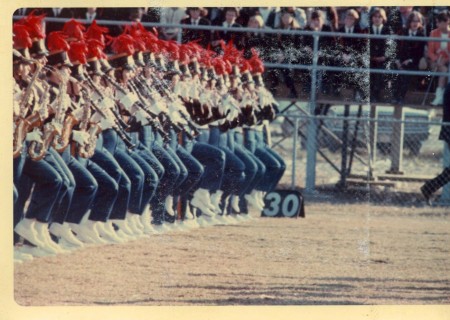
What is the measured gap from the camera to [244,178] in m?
8.38

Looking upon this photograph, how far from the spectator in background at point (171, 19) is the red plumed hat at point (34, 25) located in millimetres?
755

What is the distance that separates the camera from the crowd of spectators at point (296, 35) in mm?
7441

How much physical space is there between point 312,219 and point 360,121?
46.5 inches

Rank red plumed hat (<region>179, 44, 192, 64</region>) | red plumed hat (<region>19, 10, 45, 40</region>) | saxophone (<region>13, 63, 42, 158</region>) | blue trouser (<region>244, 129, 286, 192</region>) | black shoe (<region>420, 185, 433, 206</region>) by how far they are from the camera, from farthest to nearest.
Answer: black shoe (<region>420, 185, 433, 206</region>), blue trouser (<region>244, 129, 286, 192</region>), red plumed hat (<region>179, 44, 192, 64</region>), red plumed hat (<region>19, 10, 45, 40</region>), saxophone (<region>13, 63, 42, 158</region>)

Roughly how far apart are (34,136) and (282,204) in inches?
78.9

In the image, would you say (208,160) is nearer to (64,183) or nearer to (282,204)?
(282,204)

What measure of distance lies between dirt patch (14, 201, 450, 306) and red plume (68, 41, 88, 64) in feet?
3.42

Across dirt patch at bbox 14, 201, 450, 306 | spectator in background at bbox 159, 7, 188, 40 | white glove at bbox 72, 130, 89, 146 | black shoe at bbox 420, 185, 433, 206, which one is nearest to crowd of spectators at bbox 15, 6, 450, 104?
spectator in background at bbox 159, 7, 188, 40

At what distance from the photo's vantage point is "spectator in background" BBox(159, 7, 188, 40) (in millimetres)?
7473

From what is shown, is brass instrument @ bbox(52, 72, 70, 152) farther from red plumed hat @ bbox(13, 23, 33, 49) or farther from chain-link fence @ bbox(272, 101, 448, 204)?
chain-link fence @ bbox(272, 101, 448, 204)

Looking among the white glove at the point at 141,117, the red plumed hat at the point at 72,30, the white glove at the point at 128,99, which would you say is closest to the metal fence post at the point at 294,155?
the white glove at the point at 141,117

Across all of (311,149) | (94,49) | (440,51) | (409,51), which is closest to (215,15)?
(94,49)
